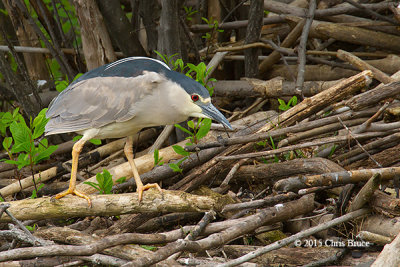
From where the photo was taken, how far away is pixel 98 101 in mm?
3652

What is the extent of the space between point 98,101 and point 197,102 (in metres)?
0.75

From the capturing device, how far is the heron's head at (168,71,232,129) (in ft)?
10.9

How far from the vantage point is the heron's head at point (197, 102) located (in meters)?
3.33

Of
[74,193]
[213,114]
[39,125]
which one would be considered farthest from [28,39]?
[213,114]

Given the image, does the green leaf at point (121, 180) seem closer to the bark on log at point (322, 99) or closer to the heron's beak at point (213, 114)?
the heron's beak at point (213, 114)

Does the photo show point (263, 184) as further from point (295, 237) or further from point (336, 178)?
point (295, 237)

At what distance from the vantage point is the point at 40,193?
438cm

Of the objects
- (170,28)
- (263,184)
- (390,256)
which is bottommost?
(263,184)

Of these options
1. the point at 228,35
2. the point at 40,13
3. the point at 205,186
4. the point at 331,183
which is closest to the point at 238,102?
the point at 228,35

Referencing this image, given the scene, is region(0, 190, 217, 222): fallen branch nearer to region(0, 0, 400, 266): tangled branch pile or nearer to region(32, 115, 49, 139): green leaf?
region(0, 0, 400, 266): tangled branch pile

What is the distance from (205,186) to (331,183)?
1169 mm

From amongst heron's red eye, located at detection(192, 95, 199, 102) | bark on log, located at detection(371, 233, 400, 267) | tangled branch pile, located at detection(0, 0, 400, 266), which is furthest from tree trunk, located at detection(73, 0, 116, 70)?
bark on log, located at detection(371, 233, 400, 267)

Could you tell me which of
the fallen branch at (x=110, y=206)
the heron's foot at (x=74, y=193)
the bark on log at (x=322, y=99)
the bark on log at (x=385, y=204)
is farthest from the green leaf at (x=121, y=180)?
the bark on log at (x=385, y=204)

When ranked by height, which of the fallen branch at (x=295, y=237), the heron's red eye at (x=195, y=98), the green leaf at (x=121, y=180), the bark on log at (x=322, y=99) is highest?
the heron's red eye at (x=195, y=98)
